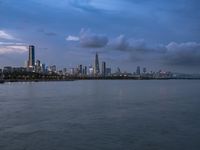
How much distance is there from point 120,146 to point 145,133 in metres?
3.48

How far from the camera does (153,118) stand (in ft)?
84.2

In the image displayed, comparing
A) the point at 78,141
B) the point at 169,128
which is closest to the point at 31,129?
the point at 78,141

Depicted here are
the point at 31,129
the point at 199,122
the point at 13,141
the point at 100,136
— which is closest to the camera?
the point at 13,141

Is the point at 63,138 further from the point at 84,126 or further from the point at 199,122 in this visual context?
the point at 199,122

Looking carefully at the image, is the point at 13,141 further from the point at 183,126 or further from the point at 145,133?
the point at 183,126

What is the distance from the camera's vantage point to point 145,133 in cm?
1934

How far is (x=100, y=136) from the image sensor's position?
18.6 m

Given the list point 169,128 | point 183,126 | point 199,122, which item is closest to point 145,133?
point 169,128

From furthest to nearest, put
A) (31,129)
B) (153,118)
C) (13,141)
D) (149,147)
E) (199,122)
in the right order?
(153,118) → (199,122) → (31,129) → (13,141) → (149,147)

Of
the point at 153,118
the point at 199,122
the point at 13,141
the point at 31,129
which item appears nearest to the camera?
the point at 13,141

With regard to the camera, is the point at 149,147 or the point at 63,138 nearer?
the point at 149,147

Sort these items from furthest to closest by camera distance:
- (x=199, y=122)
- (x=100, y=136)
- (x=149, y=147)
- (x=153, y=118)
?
1. (x=153, y=118)
2. (x=199, y=122)
3. (x=100, y=136)
4. (x=149, y=147)

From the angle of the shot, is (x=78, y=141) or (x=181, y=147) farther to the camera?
(x=78, y=141)

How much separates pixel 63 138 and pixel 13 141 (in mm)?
2538
